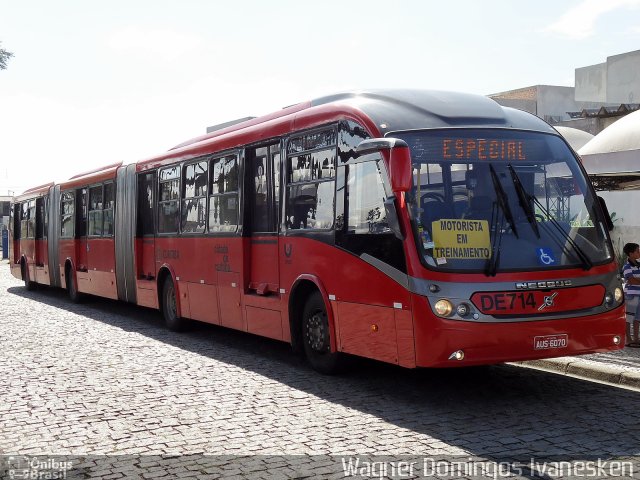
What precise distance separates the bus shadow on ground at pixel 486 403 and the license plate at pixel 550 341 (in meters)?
0.55

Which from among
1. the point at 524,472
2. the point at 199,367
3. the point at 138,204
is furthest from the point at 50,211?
the point at 524,472

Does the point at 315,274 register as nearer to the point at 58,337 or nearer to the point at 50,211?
the point at 58,337

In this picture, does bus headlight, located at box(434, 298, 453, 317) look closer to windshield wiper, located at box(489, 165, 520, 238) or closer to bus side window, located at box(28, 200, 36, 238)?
windshield wiper, located at box(489, 165, 520, 238)

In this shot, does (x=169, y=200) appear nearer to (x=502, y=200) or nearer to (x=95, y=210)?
(x=95, y=210)

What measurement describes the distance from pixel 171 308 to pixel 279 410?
7.43m

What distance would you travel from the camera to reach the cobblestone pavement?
6645 millimetres

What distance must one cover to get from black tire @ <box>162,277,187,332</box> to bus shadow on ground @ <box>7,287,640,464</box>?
2.51 metres

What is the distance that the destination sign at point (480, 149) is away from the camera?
333 inches

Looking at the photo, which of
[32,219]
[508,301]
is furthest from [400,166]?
[32,219]

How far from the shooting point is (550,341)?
8.06 metres

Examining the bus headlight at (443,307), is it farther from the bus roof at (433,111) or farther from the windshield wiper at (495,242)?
the bus roof at (433,111)

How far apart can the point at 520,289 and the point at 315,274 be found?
8.66 feet

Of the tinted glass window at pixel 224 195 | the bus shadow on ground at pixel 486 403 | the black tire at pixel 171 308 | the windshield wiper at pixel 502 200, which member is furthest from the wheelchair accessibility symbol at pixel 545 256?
the black tire at pixel 171 308

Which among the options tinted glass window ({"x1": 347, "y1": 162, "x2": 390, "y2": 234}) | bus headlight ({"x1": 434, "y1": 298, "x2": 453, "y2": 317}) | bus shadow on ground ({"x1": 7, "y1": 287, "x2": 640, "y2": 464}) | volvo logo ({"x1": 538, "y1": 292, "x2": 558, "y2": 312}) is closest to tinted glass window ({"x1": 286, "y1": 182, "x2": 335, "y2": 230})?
tinted glass window ({"x1": 347, "y1": 162, "x2": 390, "y2": 234})
